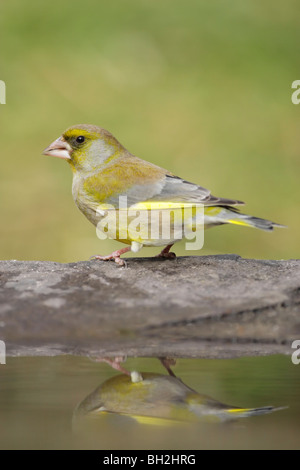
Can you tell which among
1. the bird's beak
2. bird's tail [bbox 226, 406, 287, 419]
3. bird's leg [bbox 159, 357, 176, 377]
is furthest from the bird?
bird's tail [bbox 226, 406, 287, 419]

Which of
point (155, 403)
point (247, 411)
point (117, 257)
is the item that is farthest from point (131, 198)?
point (247, 411)

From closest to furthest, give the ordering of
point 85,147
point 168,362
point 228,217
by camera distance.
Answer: point 168,362 → point 228,217 → point 85,147

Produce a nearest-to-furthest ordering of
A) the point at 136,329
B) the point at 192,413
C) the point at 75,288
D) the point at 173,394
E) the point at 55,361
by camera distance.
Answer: the point at 192,413
the point at 173,394
the point at 55,361
the point at 136,329
the point at 75,288

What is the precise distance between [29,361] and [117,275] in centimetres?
93

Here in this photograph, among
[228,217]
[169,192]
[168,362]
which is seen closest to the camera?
[168,362]

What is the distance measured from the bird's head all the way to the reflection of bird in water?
1.75m

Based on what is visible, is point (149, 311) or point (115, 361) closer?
point (115, 361)

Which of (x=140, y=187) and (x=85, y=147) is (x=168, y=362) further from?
(x=85, y=147)

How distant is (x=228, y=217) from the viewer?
3.49 meters

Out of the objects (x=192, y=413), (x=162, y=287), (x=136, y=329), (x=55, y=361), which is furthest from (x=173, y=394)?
(x=162, y=287)

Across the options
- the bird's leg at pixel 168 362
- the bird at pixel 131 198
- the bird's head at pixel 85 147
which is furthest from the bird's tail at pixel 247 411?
the bird's head at pixel 85 147

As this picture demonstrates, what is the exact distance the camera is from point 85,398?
2061 millimetres

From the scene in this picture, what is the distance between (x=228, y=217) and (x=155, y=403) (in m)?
1.53

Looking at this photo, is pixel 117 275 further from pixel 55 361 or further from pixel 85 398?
pixel 85 398
